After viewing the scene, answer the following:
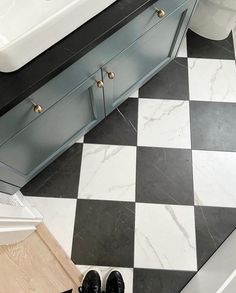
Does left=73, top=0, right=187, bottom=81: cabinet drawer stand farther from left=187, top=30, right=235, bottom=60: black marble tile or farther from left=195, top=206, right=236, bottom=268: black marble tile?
left=195, top=206, right=236, bottom=268: black marble tile

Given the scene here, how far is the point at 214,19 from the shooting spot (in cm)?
154

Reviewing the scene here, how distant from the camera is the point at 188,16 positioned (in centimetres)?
120

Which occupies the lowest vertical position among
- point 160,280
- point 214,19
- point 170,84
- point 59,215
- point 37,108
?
point 160,280

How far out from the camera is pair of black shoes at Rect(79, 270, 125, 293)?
116cm

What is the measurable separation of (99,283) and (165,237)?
0.33 meters

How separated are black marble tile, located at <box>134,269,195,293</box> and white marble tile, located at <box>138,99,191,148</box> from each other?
551mm

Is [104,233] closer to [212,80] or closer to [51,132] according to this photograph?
[51,132]

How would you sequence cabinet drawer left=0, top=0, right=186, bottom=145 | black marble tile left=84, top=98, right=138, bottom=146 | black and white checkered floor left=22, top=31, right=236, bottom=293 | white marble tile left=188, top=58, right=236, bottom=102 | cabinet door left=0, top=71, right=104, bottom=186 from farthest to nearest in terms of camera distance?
white marble tile left=188, top=58, right=236, bottom=102
black marble tile left=84, top=98, right=138, bottom=146
black and white checkered floor left=22, top=31, right=236, bottom=293
cabinet door left=0, top=71, right=104, bottom=186
cabinet drawer left=0, top=0, right=186, bottom=145

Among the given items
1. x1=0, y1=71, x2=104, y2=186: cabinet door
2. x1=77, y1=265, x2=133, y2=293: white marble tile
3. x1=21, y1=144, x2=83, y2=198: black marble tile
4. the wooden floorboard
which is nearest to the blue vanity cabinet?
x1=0, y1=71, x2=104, y2=186: cabinet door

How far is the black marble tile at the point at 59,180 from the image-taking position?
133 cm

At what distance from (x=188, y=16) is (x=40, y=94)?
2.40 ft

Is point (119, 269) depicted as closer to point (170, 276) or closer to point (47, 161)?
point (170, 276)

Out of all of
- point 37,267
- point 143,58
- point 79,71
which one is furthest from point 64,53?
point 37,267

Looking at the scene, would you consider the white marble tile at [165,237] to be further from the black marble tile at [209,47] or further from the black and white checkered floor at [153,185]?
the black marble tile at [209,47]
